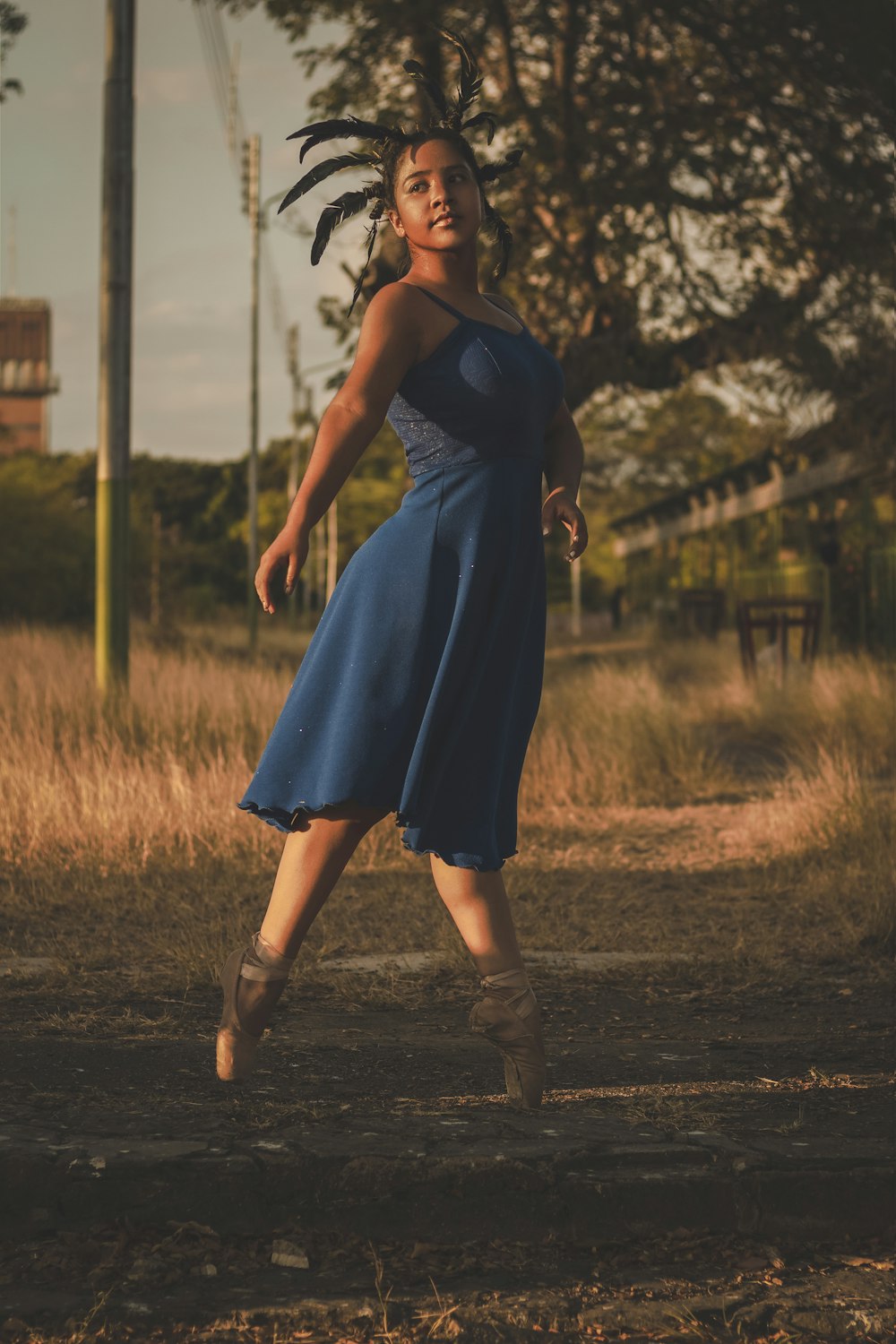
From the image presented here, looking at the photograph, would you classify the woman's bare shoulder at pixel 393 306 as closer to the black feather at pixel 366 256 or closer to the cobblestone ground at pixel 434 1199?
the black feather at pixel 366 256

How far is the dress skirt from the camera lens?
3.10 metres

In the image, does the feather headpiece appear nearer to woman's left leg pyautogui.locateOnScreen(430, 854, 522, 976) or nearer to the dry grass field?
woman's left leg pyautogui.locateOnScreen(430, 854, 522, 976)

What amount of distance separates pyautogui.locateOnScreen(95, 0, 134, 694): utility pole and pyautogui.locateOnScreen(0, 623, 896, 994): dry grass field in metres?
0.47

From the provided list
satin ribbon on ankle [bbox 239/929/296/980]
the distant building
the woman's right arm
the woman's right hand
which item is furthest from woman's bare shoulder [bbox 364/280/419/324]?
the distant building

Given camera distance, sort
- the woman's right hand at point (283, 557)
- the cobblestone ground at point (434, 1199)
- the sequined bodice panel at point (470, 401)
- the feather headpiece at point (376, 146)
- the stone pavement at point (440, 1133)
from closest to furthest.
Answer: the cobblestone ground at point (434, 1199), the stone pavement at point (440, 1133), the woman's right hand at point (283, 557), the sequined bodice panel at point (470, 401), the feather headpiece at point (376, 146)

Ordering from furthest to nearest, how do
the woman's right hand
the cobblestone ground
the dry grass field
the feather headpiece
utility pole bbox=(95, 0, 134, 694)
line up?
utility pole bbox=(95, 0, 134, 694), the dry grass field, the feather headpiece, the woman's right hand, the cobblestone ground

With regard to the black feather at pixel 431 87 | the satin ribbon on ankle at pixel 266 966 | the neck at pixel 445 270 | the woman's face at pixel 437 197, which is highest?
the black feather at pixel 431 87

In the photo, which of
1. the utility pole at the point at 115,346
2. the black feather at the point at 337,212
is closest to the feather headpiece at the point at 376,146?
the black feather at the point at 337,212

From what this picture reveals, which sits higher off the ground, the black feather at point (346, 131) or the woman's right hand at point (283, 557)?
the black feather at point (346, 131)

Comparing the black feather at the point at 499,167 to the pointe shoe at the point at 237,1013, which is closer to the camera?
the pointe shoe at the point at 237,1013

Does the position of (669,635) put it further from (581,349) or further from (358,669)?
(358,669)

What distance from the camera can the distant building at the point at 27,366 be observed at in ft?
401

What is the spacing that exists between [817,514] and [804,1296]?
20.5 metres

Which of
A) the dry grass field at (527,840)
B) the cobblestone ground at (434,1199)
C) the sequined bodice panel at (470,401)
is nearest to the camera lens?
the cobblestone ground at (434,1199)
